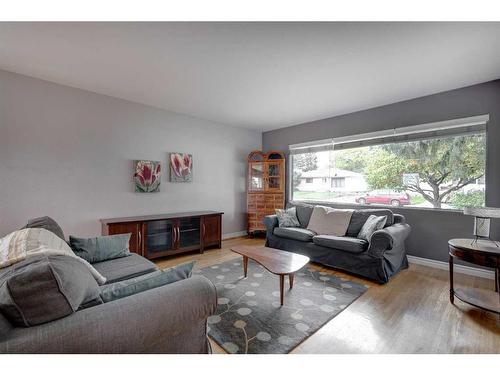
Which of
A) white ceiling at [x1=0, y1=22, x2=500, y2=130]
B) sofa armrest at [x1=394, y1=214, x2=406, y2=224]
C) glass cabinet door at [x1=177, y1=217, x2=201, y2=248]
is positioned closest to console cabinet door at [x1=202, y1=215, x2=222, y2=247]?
glass cabinet door at [x1=177, y1=217, x2=201, y2=248]

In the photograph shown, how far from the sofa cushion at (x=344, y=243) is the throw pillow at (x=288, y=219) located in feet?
2.33

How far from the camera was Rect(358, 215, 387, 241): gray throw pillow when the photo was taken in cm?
294

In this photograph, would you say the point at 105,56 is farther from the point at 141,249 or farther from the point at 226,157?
the point at 226,157

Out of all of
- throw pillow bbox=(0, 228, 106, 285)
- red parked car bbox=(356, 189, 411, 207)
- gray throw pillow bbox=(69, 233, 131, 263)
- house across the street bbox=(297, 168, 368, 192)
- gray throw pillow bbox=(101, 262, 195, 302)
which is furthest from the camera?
house across the street bbox=(297, 168, 368, 192)

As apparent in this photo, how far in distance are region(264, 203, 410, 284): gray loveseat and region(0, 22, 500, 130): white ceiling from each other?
1.85 m

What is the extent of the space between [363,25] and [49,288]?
2592mm

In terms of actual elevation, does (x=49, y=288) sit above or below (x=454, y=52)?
below

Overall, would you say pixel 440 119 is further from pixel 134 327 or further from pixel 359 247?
pixel 134 327

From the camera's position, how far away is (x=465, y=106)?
296 cm

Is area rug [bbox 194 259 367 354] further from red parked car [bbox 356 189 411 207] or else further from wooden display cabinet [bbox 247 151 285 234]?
wooden display cabinet [bbox 247 151 285 234]

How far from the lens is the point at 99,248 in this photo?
7.07 ft

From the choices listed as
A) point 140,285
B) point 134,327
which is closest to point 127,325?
point 134,327

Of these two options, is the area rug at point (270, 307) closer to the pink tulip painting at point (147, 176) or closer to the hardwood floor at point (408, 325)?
the hardwood floor at point (408, 325)
